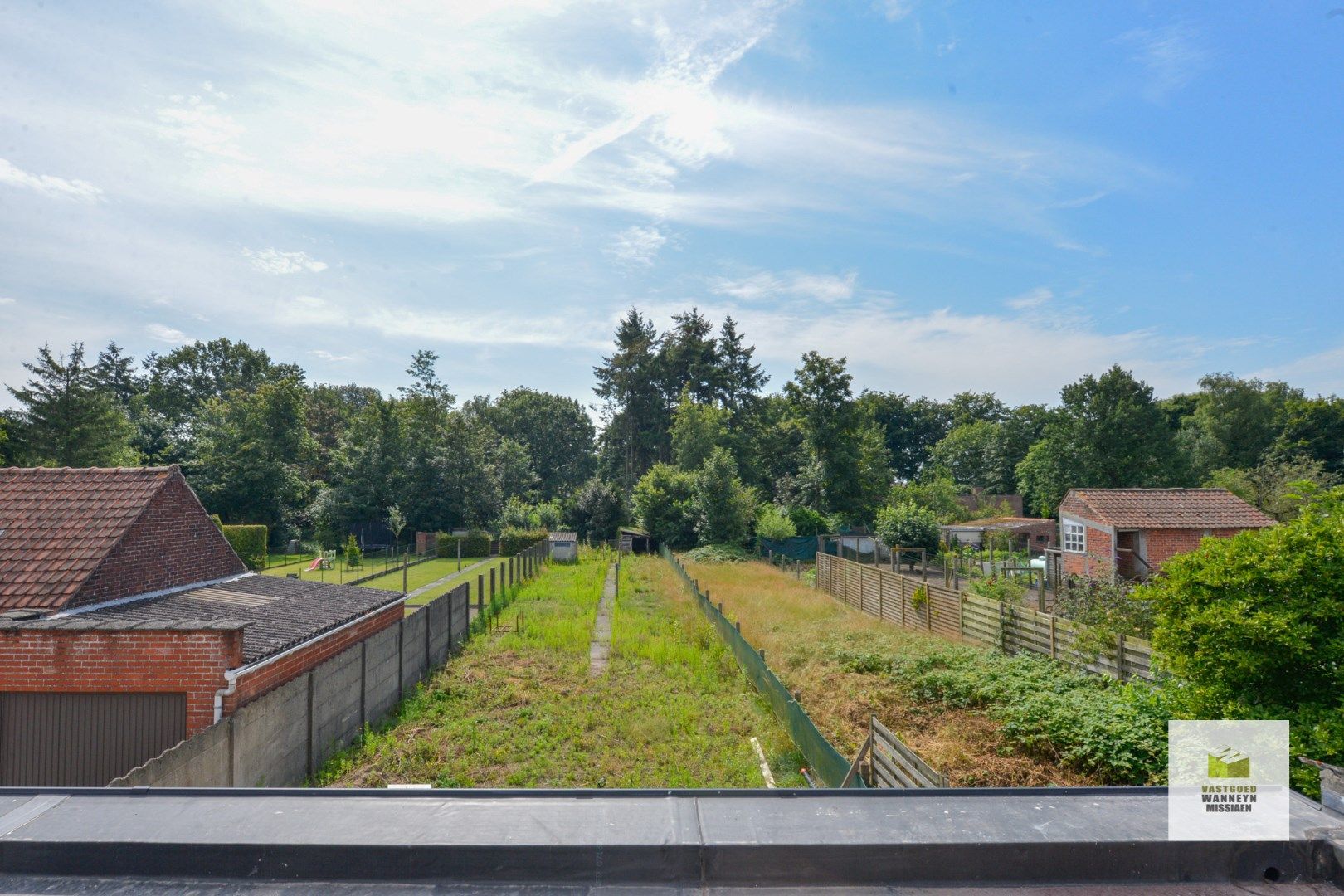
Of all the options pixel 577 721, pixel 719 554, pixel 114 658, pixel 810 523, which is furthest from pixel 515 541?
pixel 114 658

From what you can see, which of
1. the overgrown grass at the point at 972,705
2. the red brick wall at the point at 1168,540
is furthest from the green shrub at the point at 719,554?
the overgrown grass at the point at 972,705

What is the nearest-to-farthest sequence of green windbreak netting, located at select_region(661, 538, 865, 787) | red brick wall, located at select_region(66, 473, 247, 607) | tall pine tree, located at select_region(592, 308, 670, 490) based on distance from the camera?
green windbreak netting, located at select_region(661, 538, 865, 787), red brick wall, located at select_region(66, 473, 247, 607), tall pine tree, located at select_region(592, 308, 670, 490)

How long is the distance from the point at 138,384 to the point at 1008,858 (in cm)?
9765

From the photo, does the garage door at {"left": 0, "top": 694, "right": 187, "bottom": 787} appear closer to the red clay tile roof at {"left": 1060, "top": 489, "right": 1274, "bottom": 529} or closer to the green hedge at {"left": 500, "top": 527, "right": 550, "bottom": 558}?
the red clay tile roof at {"left": 1060, "top": 489, "right": 1274, "bottom": 529}

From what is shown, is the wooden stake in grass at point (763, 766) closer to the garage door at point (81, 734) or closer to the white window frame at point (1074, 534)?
the garage door at point (81, 734)

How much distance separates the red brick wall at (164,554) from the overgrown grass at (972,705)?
10.3 metres

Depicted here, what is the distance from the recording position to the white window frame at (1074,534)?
23562 millimetres

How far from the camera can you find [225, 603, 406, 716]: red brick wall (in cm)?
826

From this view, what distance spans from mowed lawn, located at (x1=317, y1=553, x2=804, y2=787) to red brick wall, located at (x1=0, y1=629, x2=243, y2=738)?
2491 mm

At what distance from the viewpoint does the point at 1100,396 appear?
46750mm

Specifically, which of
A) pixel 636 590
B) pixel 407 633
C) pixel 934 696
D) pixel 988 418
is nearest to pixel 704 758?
pixel 934 696

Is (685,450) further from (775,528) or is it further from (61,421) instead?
(61,421)

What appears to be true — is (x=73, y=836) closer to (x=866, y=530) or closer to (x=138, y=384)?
(x=866, y=530)

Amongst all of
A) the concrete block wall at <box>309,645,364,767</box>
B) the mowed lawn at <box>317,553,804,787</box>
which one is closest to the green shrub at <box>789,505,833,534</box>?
the mowed lawn at <box>317,553,804,787</box>
